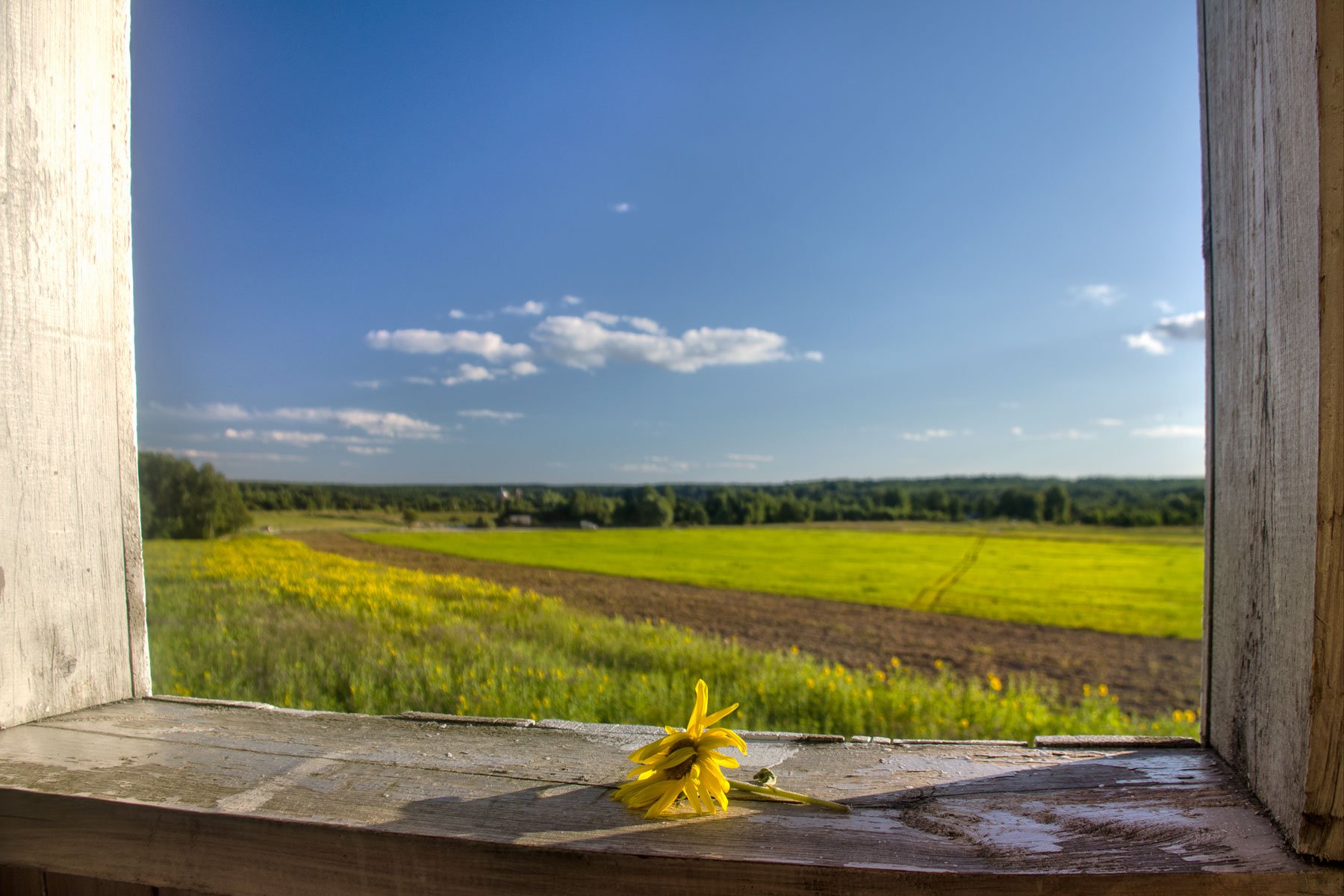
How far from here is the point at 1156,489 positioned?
29500 mm

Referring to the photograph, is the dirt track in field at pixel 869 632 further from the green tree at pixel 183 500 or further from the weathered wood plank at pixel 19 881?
the weathered wood plank at pixel 19 881

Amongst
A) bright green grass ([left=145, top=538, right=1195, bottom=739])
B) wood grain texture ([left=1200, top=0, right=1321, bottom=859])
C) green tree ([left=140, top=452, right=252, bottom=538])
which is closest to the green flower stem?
wood grain texture ([left=1200, top=0, right=1321, bottom=859])

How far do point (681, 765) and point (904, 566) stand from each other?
2427 centimetres

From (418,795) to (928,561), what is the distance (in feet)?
85.6

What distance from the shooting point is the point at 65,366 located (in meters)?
1.08

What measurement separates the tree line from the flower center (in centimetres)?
194

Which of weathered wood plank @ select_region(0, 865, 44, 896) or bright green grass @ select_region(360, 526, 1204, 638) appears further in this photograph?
bright green grass @ select_region(360, 526, 1204, 638)

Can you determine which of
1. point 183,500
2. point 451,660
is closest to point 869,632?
point 451,660

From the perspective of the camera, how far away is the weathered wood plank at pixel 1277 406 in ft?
2.09

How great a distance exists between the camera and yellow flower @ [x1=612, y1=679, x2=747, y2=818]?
760 mm

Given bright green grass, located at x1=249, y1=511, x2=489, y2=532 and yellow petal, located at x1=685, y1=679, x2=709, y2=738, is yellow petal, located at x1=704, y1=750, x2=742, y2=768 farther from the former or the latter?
bright green grass, located at x1=249, y1=511, x2=489, y2=532

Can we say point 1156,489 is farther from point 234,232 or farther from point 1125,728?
point 234,232

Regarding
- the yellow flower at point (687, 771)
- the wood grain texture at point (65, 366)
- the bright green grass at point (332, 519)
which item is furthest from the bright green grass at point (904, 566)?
the yellow flower at point (687, 771)

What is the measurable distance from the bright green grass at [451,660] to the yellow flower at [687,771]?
6.11ft
